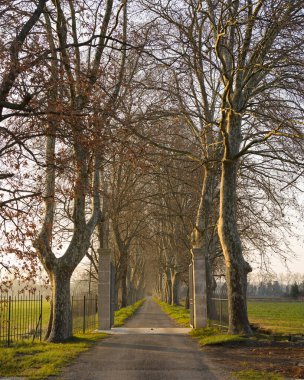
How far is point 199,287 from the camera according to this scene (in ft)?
64.9

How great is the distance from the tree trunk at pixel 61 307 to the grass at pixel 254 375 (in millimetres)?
7623

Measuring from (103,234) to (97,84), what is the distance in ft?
56.8

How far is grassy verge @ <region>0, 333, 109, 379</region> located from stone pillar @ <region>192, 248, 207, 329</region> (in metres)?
5.71

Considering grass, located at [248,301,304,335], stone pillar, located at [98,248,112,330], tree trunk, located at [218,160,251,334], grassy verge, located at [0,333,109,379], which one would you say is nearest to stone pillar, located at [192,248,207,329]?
grass, located at [248,301,304,335]

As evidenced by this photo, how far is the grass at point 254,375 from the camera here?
27.9 feet

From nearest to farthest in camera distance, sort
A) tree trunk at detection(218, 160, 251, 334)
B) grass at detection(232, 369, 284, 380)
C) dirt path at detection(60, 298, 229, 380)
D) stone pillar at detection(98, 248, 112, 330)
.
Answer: grass at detection(232, 369, 284, 380) → dirt path at detection(60, 298, 229, 380) → tree trunk at detection(218, 160, 251, 334) → stone pillar at detection(98, 248, 112, 330)

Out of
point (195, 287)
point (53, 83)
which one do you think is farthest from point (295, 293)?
point (53, 83)

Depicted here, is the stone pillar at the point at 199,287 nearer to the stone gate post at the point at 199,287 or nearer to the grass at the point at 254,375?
the stone gate post at the point at 199,287

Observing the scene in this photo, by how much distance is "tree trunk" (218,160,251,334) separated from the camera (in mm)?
14977

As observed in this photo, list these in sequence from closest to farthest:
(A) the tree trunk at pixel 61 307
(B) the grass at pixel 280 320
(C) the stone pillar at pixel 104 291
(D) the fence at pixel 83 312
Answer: (A) the tree trunk at pixel 61 307 → (D) the fence at pixel 83 312 → (C) the stone pillar at pixel 104 291 → (B) the grass at pixel 280 320

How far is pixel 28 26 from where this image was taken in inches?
372

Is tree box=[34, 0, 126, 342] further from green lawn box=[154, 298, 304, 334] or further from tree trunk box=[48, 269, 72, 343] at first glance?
green lawn box=[154, 298, 304, 334]

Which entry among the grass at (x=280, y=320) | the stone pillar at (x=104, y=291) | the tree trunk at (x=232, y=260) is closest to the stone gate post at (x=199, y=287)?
the grass at (x=280, y=320)

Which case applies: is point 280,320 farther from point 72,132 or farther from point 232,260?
point 72,132
